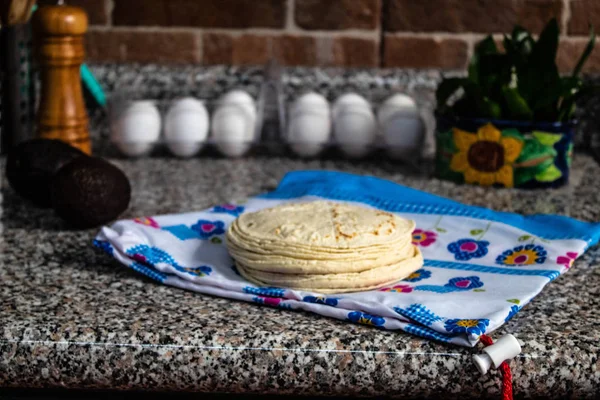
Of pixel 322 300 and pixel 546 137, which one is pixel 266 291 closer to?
pixel 322 300

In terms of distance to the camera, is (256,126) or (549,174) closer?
(549,174)

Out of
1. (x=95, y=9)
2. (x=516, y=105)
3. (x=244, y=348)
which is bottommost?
(x=244, y=348)

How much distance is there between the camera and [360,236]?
868 mm

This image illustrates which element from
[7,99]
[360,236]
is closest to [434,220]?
[360,236]

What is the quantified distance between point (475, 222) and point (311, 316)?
0.35 m

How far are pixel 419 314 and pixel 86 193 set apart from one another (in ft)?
1.66

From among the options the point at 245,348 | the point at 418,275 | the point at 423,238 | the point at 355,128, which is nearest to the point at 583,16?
the point at 355,128

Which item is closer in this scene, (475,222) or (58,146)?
(475,222)

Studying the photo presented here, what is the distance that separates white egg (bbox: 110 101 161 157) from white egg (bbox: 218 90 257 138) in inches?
5.2

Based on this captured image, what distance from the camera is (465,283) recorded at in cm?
88

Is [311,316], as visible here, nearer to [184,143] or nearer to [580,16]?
[184,143]

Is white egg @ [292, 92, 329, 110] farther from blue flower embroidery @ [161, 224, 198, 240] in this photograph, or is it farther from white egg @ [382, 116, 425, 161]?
blue flower embroidery @ [161, 224, 198, 240]

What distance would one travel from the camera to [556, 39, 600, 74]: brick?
1724mm

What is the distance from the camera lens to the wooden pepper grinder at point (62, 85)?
1318 millimetres
